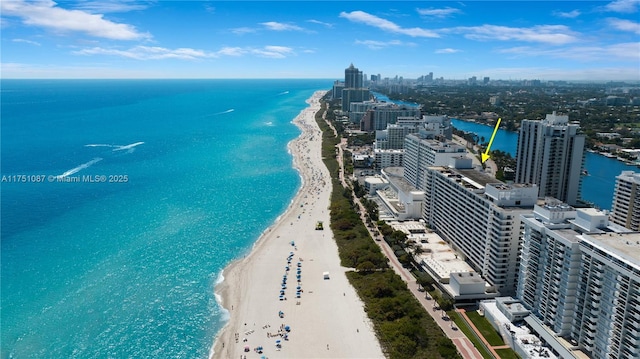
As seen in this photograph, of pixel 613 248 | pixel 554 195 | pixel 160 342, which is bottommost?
pixel 160 342

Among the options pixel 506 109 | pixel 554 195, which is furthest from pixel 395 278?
pixel 506 109

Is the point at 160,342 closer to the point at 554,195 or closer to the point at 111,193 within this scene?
the point at 111,193

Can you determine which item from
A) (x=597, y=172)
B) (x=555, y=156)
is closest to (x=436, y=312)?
(x=555, y=156)

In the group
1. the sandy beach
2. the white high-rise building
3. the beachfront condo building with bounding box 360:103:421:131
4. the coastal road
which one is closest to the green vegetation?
the coastal road

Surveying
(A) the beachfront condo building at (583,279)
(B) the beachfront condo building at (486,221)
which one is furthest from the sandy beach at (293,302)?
(A) the beachfront condo building at (583,279)

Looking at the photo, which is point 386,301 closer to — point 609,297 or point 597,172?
point 609,297

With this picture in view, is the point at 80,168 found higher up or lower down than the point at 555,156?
lower down

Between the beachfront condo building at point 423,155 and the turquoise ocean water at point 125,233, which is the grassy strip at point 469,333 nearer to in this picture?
the turquoise ocean water at point 125,233

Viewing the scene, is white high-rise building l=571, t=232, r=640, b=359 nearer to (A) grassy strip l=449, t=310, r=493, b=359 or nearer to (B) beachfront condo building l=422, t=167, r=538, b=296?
(A) grassy strip l=449, t=310, r=493, b=359
